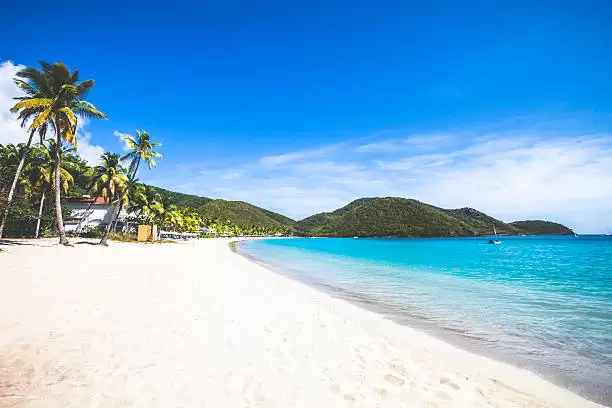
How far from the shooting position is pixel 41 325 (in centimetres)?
546

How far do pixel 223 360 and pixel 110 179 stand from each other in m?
40.0

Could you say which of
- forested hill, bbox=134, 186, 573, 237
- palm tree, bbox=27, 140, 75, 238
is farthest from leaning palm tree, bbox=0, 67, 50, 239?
forested hill, bbox=134, 186, 573, 237

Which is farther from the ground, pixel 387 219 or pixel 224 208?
pixel 224 208

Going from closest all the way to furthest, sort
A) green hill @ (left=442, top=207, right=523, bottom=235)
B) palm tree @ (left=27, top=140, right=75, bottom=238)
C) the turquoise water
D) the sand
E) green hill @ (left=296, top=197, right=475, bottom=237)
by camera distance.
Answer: the sand → the turquoise water → palm tree @ (left=27, top=140, right=75, bottom=238) → green hill @ (left=296, top=197, right=475, bottom=237) → green hill @ (left=442, top=207, right=523, bottom=235)

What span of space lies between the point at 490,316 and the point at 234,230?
364 feet

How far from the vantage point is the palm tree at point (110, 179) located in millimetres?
37219

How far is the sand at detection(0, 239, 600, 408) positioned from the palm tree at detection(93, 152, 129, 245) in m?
33.3

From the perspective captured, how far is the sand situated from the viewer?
3477mm

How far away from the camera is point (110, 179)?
37281 mm

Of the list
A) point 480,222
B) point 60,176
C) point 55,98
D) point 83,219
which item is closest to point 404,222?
point 480,222

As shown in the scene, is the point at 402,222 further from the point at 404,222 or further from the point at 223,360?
the point at 223,360

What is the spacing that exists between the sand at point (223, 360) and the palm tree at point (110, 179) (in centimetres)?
3332

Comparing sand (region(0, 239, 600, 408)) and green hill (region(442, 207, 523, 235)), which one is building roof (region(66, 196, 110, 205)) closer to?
sand (region(0, 239, 600, 408))

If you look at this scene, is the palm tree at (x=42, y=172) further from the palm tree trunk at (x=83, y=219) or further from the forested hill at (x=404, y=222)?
the forested hill at (x=404, y=222)
